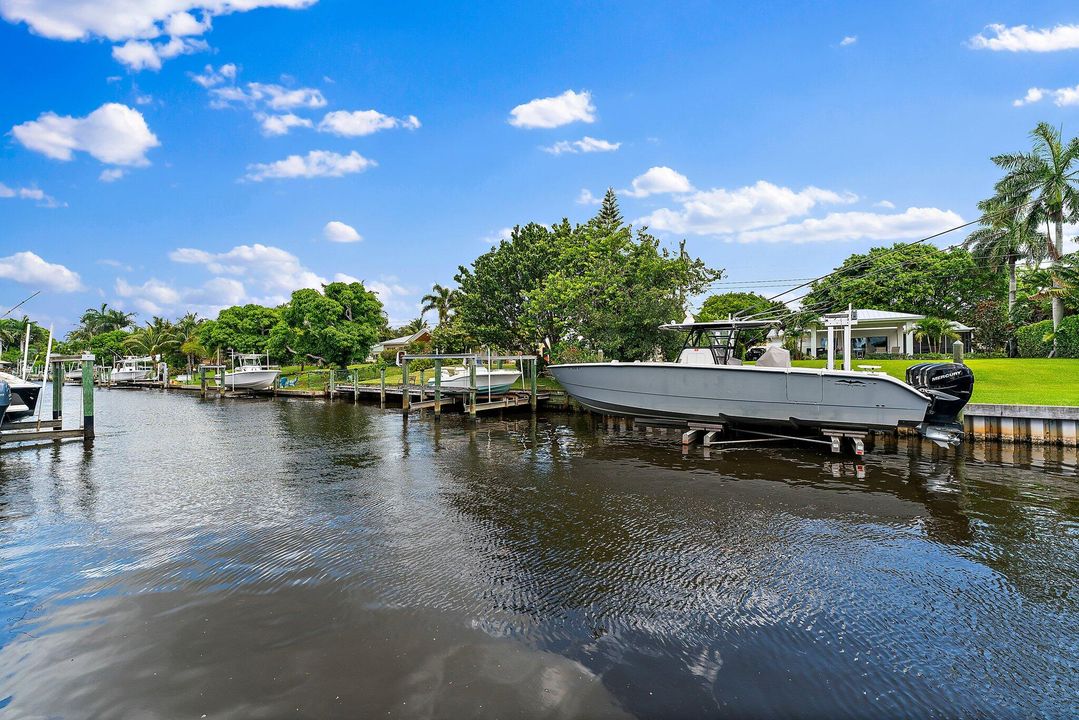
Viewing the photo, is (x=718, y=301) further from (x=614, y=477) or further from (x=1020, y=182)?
(x=614, y=477)

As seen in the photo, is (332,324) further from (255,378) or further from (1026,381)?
(1026,381)

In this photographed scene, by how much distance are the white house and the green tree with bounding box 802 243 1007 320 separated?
8.37 ft

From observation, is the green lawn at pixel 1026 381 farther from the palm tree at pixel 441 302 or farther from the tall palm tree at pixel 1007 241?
the palm tree at pixel 441 302

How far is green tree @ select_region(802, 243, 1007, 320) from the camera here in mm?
35688

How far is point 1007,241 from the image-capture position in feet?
101

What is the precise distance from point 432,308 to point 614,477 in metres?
51.4

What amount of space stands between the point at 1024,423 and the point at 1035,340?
57.0 ft

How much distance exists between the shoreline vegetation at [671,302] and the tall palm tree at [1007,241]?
0.07 meters

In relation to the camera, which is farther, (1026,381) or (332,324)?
(332,324)

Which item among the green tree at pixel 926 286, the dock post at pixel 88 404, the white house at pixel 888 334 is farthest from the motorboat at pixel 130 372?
the green tree at pixel 926 286

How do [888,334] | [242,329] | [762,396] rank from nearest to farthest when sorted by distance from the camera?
[762,396] < [888,334] < [242,329]

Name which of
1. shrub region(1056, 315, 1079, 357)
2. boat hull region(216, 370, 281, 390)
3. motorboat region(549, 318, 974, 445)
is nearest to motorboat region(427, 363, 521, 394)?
motorboat region(549, 318, 974, 445)

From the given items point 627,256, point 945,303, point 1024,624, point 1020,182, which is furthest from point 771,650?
point 945,303

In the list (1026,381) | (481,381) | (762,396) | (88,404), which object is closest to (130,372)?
(88,404)
